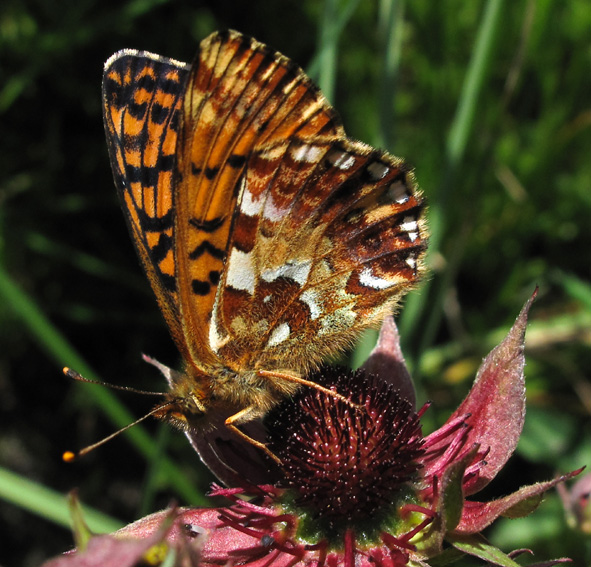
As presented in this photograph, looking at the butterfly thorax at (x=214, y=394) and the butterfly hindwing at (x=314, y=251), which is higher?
the butterfly hindwing at (x=314, y=251)

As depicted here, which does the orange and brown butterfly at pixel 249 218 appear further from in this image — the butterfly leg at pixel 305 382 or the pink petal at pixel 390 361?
the pink petal at pixel 390 361

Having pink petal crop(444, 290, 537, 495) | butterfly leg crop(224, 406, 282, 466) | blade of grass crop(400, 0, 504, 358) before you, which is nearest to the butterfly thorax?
butterfly leg crop(224, 406, 282, 466)

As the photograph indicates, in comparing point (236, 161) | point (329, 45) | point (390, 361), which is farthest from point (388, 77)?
point (390, 361)

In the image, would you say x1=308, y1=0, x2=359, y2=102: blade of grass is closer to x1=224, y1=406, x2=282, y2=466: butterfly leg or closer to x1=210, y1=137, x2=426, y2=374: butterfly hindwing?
x1=210, y1=137, x2=426, y2=374: butterfly hindwing

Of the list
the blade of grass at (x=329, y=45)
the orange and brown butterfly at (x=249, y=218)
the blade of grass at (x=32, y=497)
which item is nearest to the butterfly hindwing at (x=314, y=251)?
the orange and brown butterfly at (x=249, y=218)

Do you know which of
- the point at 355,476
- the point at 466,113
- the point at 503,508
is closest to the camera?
the point at 503,508

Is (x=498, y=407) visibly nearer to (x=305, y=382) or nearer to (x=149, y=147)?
(x=305, y=382)
